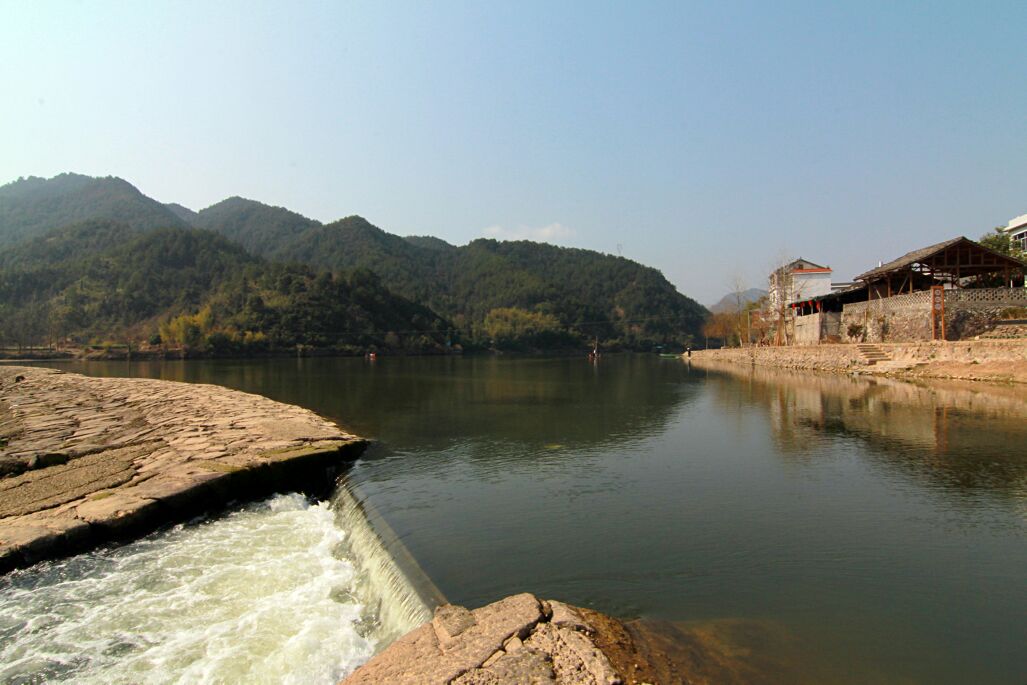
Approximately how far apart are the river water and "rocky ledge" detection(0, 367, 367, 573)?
40cm

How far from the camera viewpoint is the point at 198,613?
6.25 meters

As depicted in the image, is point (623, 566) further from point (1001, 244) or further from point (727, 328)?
point (727, 328)

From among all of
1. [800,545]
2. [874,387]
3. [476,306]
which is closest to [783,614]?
[800,545]

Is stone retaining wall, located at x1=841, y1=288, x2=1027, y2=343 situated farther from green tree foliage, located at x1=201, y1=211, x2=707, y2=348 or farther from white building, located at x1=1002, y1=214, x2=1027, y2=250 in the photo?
green tree foliage, located at x1=201, y1=211, x2=707, y2=348

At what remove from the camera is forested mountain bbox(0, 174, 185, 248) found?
169750 millimetres

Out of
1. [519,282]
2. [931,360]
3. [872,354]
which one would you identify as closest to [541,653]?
[931,360]

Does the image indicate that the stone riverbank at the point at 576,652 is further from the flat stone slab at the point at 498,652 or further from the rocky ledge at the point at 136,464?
the rocky ledge at the point at 136,464

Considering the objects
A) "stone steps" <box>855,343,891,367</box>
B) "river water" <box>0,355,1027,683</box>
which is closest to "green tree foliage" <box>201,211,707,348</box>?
"stone steps" <box>855,343,891,367</box>

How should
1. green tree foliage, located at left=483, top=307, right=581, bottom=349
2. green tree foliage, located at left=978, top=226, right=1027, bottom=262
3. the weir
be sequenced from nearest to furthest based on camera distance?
the weir
green tree foliage, located at left=978, top=226, right=1027, bottom=262
green tree foliage, located at left=483, top=307, right=581, bottom=349

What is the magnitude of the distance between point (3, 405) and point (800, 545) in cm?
2333

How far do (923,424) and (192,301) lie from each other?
120379 mm

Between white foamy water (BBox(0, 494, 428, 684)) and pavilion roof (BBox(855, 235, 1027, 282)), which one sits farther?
pavilion roof (BBox(855, 235, 1027, 282))

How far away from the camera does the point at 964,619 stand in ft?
18.3

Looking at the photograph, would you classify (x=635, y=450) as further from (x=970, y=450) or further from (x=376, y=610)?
(x=376, y=610)
